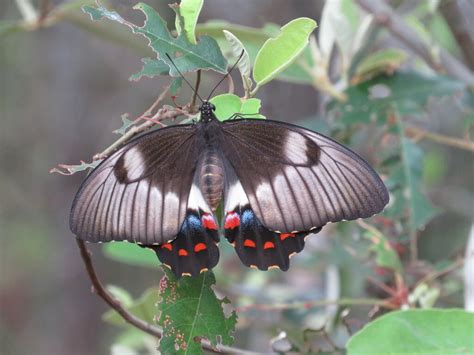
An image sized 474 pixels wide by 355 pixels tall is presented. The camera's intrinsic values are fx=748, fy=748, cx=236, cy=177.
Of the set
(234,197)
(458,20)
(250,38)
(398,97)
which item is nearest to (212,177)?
(234,197)

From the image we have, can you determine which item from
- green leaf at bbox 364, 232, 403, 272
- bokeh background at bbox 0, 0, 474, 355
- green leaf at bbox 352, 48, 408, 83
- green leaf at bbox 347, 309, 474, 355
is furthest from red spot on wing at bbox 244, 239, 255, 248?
bokeh background at bbox 0, 0, 474, 355

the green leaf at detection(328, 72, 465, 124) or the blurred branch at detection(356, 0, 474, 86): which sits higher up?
the blurred branch at detection(356, 0, 474, 86)

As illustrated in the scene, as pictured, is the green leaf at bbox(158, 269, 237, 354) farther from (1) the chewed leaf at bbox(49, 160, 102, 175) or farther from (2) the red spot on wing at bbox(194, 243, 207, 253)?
(1) the chewed leaf at bbox(49, 160, 102, 175)

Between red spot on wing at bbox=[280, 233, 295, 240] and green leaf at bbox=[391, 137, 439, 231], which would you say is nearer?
red spot on wing at bbox=[280, 233, 295, 240]

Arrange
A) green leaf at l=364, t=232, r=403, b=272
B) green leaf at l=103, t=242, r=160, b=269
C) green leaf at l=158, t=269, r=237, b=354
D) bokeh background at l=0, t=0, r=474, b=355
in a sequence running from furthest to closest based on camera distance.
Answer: bokeh background at l=0, t=0, r=474, b=355, green leaf at l=103, t=242, r=160, b=269, green leaf at l=364, t=232, r=403, b=272, green leaf at l=158, t=269, r=237, b=354

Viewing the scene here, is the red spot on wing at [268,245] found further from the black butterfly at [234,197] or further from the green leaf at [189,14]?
the green leaf at [189,14]

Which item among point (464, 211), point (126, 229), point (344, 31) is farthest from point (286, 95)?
point (126, 229)
